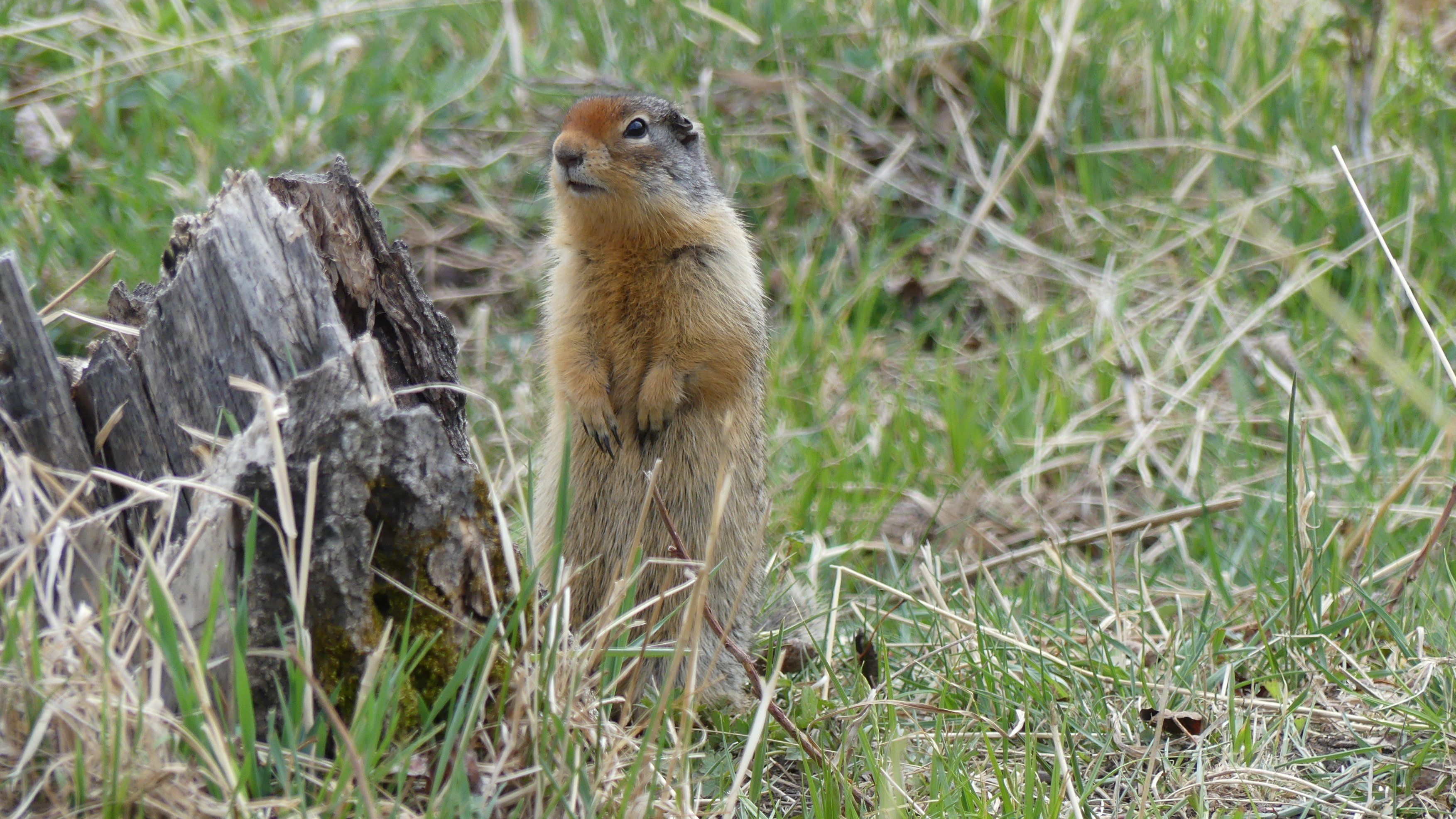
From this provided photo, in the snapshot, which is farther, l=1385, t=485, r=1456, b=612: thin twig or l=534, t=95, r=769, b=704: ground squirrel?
l=534, t=95, r=769, b=704: ground squirrel

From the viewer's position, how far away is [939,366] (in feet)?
16.8

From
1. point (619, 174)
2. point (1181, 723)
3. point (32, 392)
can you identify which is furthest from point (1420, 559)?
point (32, 392)

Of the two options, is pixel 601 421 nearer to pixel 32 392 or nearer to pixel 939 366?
pixel 32 392

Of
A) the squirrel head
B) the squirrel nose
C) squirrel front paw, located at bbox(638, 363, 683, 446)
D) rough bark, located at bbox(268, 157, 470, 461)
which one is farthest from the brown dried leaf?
the squirrel nose

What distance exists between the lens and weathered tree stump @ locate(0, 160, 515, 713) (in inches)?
77.3

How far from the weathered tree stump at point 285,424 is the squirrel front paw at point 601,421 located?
0.59 m

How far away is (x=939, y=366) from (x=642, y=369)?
211cm

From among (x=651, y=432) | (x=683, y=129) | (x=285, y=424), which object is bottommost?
(x=651, y=432)

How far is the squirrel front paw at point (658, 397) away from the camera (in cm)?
320

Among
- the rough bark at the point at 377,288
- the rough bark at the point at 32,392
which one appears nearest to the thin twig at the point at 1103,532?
the rough bark at the point at 377,288

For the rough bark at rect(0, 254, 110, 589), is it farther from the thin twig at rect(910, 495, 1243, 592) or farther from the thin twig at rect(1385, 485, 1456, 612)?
the thin twig at rect(1385, 485, 1456, 612)

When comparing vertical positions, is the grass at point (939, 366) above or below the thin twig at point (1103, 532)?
above

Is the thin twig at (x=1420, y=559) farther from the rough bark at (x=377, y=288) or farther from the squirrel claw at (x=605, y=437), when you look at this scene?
the rough bark at (x=377, y=288)

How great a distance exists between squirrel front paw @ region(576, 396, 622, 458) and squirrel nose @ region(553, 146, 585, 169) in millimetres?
602
